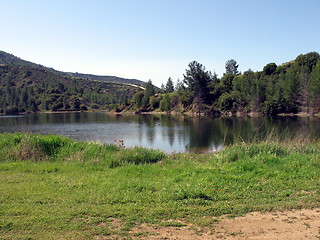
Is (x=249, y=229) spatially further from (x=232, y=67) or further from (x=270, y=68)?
(x=232, y=67)

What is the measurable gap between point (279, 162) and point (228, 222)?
599cm

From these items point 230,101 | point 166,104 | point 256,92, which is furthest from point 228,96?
point 166,104

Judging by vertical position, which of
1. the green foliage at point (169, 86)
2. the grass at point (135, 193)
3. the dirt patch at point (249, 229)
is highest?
the green foliage at point (169, 86)

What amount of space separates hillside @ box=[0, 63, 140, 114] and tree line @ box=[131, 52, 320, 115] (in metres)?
42.5

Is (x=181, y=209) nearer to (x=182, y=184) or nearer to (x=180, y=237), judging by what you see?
(x=180, y=237)

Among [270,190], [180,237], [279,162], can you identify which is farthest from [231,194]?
[279,162]

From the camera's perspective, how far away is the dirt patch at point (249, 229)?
16.7ft

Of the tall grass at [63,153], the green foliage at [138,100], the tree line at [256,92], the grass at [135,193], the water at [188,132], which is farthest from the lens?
the green foliage at [138,100]

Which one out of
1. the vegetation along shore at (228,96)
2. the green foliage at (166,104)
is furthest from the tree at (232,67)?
the green foliage at (166,104)

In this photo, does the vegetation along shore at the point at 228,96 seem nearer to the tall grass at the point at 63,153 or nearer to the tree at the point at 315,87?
the tree at the point at 315,87

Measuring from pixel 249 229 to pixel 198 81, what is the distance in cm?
8441

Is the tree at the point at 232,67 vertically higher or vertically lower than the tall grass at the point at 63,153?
higher

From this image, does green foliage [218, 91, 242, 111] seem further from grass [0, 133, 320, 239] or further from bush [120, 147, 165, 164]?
grass [0, 133, 320, 239]

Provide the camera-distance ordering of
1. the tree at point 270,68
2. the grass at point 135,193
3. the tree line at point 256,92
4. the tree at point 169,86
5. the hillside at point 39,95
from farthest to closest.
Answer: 1. the tree at point 169,86
2. the hillside at point 39,95
3. the tree at point 270,68
4. the tree line at point 256,92
5. the grass at point 135,193
